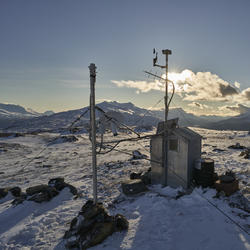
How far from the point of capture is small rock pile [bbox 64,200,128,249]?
5.96 meters

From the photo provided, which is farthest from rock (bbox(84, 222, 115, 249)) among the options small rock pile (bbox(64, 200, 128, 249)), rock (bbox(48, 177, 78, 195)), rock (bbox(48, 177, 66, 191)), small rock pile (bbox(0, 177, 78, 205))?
rock (bbox(48, 177, 66, 191))

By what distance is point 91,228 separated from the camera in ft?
20.9

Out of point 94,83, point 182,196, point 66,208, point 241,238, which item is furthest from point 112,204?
point 94,83

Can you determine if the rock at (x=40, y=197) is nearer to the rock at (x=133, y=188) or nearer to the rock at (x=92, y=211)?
the rock at (x=92, y=211)

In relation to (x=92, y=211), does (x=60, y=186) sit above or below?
below

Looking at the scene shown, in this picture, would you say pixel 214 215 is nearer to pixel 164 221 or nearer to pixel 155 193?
pixel 164 221

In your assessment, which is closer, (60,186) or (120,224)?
(120,224)

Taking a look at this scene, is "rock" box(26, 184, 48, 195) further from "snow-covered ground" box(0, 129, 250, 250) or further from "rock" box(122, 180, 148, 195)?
"rock" box(122, 180, 148, 195)

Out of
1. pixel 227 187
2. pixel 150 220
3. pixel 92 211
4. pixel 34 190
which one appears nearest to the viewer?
pixel 92 211

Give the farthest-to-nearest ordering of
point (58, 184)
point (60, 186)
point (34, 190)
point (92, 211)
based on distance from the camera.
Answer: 1. point (58, 184)
2. point (60, 186)
3. point (34, 190)
4. point (92, 211)

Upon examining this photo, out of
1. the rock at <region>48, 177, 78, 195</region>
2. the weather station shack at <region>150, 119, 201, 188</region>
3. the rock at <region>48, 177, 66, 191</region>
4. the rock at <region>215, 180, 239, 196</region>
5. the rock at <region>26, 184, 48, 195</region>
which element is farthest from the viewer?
the rock at <region>48, 177, 66, 191</region>

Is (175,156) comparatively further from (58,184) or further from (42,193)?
(42,193)

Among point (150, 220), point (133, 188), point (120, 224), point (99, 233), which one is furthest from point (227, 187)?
point (99, 233)

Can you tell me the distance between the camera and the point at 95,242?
5934mm
